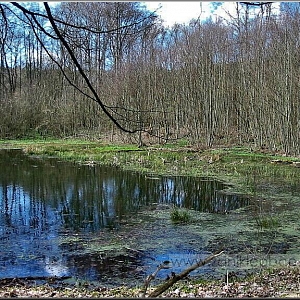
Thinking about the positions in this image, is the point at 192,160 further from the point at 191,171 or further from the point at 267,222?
the point at 267,222

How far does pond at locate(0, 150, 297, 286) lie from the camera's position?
673 centimetres

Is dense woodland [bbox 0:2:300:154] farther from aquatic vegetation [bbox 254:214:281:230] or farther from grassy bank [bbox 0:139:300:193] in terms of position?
aquatic vegetation [bbox 254:214:281:230]

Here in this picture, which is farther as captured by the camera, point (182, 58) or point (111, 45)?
point (111, 45)

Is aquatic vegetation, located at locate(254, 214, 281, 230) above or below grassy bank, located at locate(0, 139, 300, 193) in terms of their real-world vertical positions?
below

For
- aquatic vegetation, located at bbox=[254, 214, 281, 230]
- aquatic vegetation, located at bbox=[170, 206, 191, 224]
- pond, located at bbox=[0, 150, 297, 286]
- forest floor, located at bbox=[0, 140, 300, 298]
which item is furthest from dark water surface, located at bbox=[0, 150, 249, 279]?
aquatic vegetation, located at bbox=[254, 214, 281, 230]

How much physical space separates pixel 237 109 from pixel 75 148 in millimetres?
8962

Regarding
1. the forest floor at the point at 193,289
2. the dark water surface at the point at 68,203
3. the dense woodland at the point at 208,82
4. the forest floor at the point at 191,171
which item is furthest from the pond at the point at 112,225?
the dense woodland at the point at 208,82

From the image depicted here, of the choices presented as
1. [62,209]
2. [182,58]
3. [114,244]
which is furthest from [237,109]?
[114,244]

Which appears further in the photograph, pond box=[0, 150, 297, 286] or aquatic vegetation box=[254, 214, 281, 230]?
aquatic vegetation box=[254, 214, 281, 230]

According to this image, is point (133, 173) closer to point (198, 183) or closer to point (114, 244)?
point (198, 183)

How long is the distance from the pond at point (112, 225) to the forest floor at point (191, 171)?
662mm

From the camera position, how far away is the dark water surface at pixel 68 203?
698cm

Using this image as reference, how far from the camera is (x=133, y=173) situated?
54.0 feet

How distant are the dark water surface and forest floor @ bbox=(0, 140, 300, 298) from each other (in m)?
0.83
